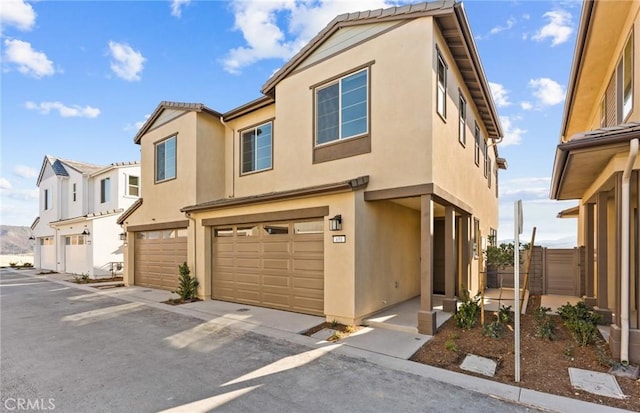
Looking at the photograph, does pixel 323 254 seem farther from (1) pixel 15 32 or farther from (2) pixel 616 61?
(1) pixel 15 32

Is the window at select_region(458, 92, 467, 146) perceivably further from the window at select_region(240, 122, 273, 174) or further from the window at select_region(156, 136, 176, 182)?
the window at select_region(156, 136, 176, 182)

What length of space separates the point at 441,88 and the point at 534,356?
239 inches

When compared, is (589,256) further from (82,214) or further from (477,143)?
(82,214)

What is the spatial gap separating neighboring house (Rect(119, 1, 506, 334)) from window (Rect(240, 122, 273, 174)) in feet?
0.19

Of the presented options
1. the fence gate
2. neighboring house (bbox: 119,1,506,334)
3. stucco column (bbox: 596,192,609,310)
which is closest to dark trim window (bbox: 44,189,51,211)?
neighboring house (bbox: 119,1,506,334)

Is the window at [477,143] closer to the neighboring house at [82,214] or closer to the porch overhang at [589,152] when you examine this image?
the porch overhang at [589,152]

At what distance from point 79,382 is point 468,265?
409 inches

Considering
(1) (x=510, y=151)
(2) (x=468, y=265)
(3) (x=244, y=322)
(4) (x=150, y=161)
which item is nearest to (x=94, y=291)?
(4) (x=150, y=161)

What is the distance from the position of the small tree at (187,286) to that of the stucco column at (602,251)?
11.3m

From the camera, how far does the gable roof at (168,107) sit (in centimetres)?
1268

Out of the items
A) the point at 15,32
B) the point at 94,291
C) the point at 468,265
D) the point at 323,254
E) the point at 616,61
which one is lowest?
the point at 94,291

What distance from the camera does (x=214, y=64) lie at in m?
14.3

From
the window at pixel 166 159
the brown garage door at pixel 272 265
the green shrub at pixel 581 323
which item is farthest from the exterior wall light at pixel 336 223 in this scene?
the window at pixel 166 159

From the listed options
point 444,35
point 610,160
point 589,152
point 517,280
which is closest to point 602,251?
point 610,160
